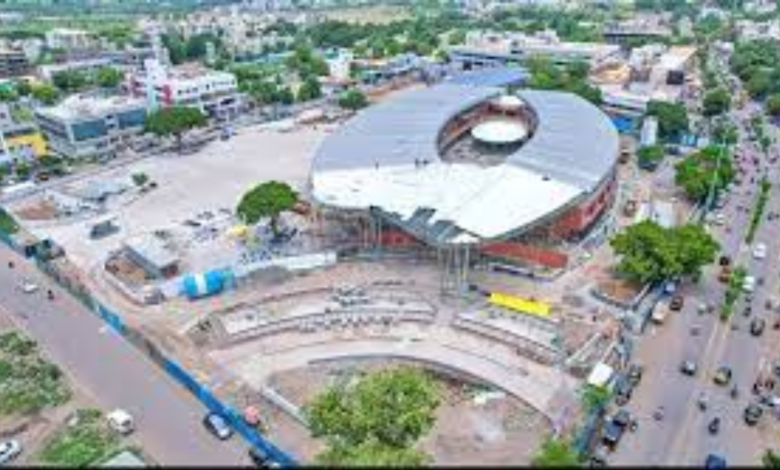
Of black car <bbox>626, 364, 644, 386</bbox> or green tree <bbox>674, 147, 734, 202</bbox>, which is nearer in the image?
black car <bbox>626, 364, 644, 386</bbox>

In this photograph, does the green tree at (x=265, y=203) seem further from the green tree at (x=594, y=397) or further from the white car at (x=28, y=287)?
the green tree at (x=594, y=397)

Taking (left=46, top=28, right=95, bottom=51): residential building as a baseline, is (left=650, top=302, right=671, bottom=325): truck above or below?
below

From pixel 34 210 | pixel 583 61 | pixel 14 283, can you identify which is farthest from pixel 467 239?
pixel 583 61

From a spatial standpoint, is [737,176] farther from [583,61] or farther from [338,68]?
[338,68]

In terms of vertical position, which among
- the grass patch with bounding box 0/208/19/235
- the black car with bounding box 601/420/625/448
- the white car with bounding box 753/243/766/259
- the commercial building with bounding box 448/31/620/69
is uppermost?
the commercial building with bounding box 448/31/620/69

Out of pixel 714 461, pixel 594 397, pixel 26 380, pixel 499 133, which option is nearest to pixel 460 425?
pixel 594 397

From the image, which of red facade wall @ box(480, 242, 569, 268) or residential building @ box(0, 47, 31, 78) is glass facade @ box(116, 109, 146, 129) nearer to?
red facade wall @ box(480, 242, 569, 268)

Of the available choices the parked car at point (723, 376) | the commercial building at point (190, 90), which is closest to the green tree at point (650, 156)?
the parked car at point (723, 376)

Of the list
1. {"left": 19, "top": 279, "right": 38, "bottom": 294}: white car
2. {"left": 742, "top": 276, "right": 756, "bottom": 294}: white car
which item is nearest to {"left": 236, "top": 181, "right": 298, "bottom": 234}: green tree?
{"left": 19, "top": 279, "right": 38, "bottom": 294}: white car
